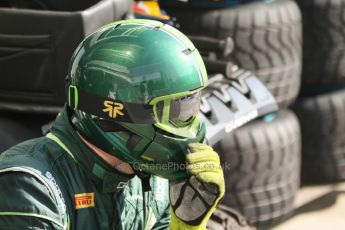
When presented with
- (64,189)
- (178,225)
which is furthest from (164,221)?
(64,189)

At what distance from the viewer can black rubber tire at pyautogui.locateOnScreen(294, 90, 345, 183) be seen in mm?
4324

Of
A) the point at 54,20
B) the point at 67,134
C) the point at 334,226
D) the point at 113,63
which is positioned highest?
the point at 54,20

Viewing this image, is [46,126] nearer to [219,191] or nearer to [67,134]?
[67,134]

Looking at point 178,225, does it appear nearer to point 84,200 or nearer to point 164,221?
point 164,221

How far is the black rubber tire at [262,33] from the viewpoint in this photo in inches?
145

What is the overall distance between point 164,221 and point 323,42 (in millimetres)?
2524

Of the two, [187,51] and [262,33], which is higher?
[262,33]

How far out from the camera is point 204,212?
184 centimetres

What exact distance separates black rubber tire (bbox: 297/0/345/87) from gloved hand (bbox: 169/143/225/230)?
2591 mm

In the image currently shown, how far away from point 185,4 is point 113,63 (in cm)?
207

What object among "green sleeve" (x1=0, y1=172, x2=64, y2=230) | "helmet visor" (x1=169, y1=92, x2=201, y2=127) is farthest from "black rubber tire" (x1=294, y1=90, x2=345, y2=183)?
"green sleeve" (x1=0, y1=172, x2=64, y2=230)

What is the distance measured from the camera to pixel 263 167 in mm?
3781

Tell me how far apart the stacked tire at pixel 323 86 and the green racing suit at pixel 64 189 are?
8.47ft

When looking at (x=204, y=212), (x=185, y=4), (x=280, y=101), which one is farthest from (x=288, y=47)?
(x=204, y=212)
